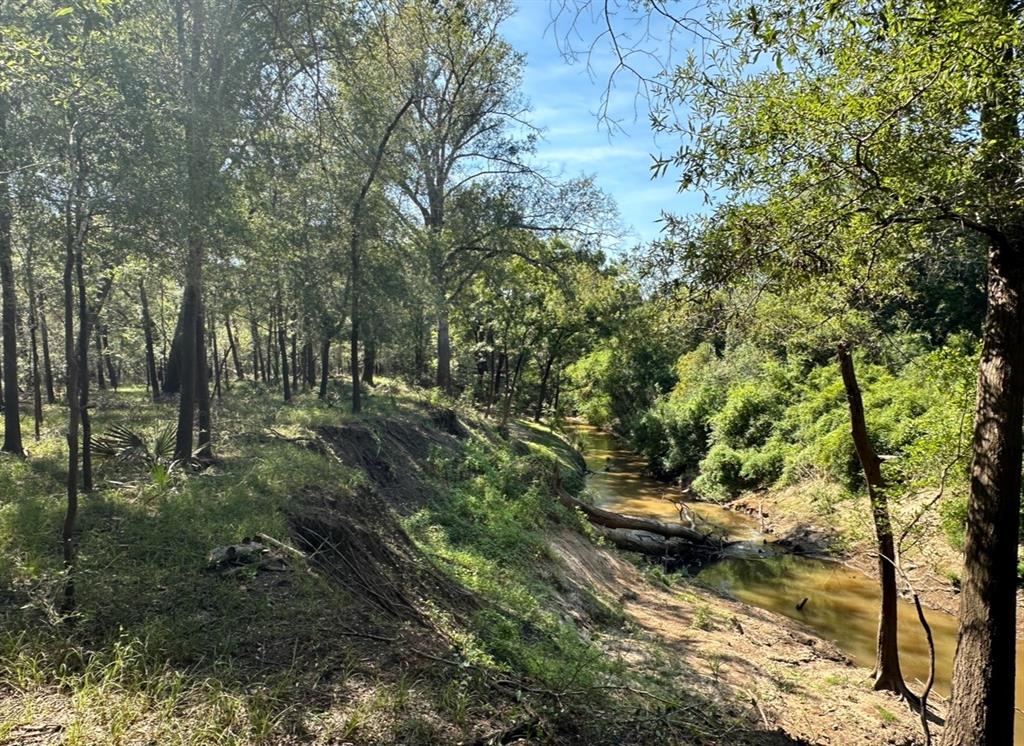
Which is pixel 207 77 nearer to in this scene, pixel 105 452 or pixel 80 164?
pixel 80 164

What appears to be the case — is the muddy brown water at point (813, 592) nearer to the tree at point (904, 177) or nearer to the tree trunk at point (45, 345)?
the tree at point (904, 177)

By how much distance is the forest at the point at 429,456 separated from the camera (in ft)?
12.6

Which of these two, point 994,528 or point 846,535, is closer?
point 994,528

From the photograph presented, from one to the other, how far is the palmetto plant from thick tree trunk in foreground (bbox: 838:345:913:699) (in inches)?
410

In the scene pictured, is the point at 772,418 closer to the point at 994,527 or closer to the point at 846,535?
the point at 846,535

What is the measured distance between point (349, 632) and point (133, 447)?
23.0 feet

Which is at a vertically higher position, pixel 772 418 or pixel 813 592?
pixel 772 418

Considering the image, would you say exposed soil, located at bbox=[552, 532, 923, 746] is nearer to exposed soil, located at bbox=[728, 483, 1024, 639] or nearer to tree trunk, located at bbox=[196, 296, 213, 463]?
exposed soil, located at bbox=[728, 483, 1024, 639]

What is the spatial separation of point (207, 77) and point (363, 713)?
29.1 ft

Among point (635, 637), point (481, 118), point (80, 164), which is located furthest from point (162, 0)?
point (481, 118)

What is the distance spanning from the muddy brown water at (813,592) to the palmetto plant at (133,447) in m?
12.2

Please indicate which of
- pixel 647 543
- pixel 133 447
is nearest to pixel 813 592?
pixel 647 543

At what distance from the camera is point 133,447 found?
991 centimetres

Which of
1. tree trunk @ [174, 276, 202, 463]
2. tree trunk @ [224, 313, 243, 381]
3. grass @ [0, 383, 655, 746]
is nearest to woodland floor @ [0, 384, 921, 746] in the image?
grass @ [0, 383, 655, 746]
